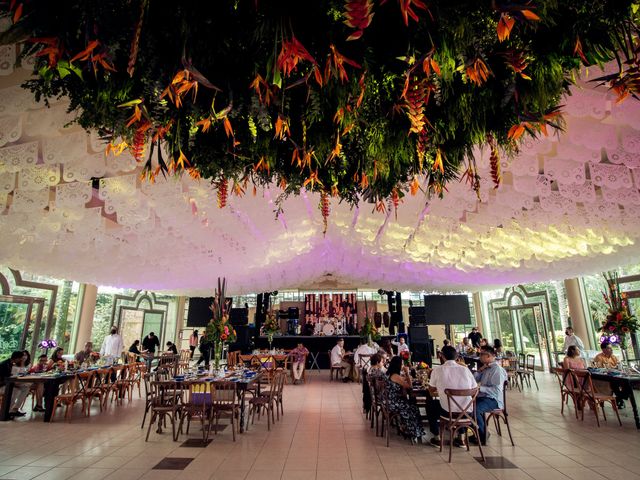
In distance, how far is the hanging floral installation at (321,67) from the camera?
1.40 metres

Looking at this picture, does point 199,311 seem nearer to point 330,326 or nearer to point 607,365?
point 330,326

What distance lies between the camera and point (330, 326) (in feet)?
58.3

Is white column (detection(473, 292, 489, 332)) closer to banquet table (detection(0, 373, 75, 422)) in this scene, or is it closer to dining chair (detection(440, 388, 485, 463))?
dining chair (detection(440, 388, 485, 463))

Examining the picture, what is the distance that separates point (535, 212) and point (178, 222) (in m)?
5.94

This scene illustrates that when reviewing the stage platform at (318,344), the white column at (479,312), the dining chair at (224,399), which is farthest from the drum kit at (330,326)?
the dining chair at (224,399)

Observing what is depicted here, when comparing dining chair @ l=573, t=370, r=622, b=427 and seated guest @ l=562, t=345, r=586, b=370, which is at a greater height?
seated guest @ l=562, t=345, r=586, b=370

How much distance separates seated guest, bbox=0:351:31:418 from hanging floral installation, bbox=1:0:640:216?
6811 mm

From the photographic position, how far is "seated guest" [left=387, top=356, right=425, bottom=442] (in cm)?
495

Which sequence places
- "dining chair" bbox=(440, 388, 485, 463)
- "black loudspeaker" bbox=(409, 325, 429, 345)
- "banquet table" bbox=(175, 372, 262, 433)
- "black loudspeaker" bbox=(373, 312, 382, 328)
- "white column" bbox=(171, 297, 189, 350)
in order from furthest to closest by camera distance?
1. "white column" bbox=(171, 297, 189, 350)
2. "black loudspeaker" bbox=(373, 312, 382, 328)
3. "black loudspeaker" bbox=(409, 325, 429, 345)
4. "banquet table" bbox=(175, 372, 262, 433)
5. "dining chair" bbox=(440, 388, 485, 463)

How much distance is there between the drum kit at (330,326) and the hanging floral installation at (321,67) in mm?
15997

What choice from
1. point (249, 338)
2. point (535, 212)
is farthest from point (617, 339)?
point (249, 338)

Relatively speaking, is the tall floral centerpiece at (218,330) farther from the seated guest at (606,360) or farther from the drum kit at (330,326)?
the drum kit at (330,326)

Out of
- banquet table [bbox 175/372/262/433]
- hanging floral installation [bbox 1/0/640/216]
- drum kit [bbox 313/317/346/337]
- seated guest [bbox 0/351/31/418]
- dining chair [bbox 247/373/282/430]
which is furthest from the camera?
drum kit [bbox 313/317/346/337]

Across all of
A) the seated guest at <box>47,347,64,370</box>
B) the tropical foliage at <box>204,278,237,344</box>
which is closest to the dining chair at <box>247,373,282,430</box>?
the tropical foliage at <box>204,278,237,344</box>
